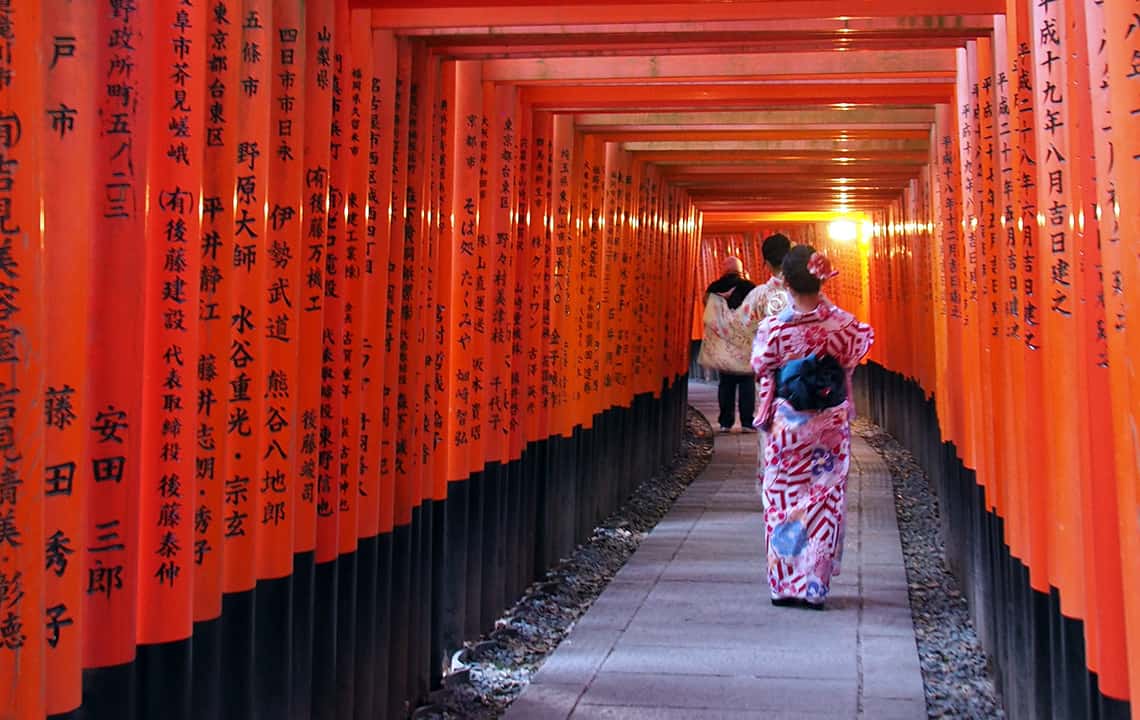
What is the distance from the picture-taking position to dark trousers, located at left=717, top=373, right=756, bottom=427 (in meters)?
14.8

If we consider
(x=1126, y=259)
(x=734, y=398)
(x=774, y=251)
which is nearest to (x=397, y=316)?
(x=1126, y=259)

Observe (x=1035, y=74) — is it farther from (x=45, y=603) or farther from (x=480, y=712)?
(x=480, y=712)

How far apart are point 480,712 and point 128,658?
8.02 ft

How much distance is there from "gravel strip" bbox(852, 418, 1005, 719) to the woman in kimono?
639mm

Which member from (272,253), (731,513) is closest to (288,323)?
(272,253)

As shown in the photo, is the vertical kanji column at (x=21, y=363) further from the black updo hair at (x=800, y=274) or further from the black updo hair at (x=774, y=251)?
the black updo hair at (x=774, y=251)

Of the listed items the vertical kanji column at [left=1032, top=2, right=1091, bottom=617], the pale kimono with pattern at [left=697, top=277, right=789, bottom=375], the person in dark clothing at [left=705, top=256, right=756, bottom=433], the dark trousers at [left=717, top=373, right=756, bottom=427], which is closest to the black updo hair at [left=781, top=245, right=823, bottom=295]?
A: the vertical kanji column at [left=1032, top=2, right=1091, bottom=617]

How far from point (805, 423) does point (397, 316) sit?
100 inches

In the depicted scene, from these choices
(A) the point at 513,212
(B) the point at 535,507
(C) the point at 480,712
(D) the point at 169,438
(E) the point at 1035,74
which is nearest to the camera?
(D) the point at 169,438

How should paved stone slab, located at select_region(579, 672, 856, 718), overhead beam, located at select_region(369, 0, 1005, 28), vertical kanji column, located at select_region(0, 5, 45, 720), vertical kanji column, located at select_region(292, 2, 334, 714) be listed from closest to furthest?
vertical kanji column, located at select_region(0, 5, 45, 720) < vertical kanji column, located at select_region(292, 2, 334, 714) < overhead beam, located at select_region(369, 0, 1005, 28) < paved stone slab, located at select_region(579, 672, 856, 718)

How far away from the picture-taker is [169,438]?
2812 millimetres

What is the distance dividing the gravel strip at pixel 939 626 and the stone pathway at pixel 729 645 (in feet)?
0.28

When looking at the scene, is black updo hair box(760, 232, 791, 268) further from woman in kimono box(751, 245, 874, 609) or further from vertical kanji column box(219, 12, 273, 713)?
vertical kanji column box(219, 12, 273, 713)

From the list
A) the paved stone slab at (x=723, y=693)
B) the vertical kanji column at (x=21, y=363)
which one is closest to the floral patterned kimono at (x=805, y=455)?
the paved stone slab at (x=723, y=693)
